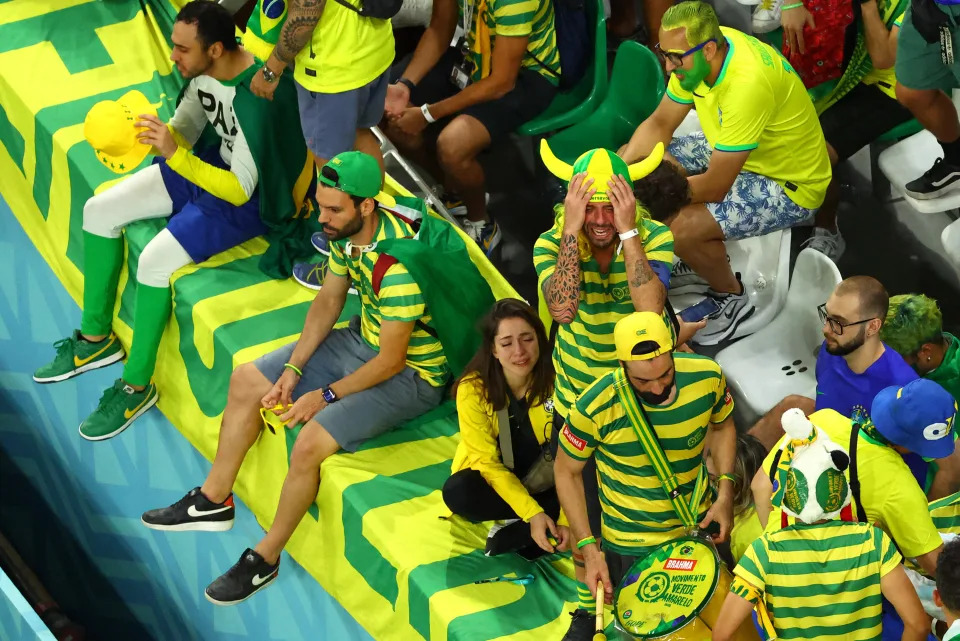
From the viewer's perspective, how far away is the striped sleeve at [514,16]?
464cm

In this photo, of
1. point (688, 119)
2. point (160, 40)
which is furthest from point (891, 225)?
point (160, 40)

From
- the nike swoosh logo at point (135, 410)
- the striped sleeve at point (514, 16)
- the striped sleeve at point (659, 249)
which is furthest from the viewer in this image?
the nike swoosh logo at point (135, 410)

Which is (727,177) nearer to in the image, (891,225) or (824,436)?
(891,225)

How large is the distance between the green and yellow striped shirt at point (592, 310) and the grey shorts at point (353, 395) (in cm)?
62

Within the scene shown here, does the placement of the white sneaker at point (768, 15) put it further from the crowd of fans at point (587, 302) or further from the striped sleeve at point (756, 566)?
the striped sleeve at point (756, 566)

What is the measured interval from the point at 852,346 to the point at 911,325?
19 centimetres

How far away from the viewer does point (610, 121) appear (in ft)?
16.0

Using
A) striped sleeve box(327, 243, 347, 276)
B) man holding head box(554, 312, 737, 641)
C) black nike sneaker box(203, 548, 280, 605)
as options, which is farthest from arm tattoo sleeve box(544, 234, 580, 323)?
black nike sneaker box(203, 548, 280, 605)

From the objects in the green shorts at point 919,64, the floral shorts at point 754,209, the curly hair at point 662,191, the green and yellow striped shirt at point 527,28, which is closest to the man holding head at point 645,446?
the curly hair at point 662,191

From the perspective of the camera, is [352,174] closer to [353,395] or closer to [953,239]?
[353,395]

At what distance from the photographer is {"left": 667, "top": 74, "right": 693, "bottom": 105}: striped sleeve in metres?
4.30

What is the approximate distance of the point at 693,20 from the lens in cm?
394

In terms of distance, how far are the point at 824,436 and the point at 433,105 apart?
97.5 inches

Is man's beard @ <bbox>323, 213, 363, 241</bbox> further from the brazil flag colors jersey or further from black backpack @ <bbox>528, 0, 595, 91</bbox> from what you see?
black backpack @ <bbox>528, 0, 595, 91</bbox>
